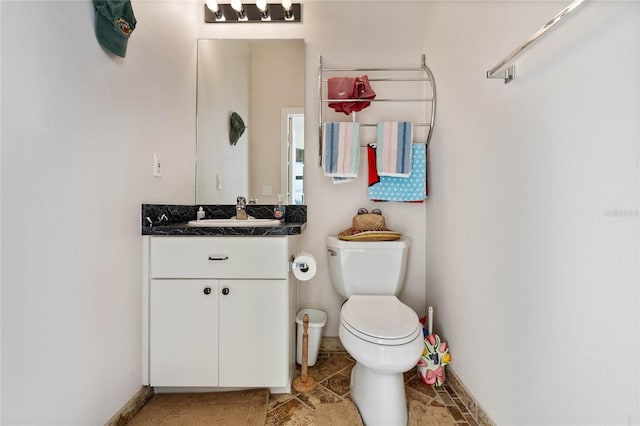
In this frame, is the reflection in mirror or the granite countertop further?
the reflection in mirror

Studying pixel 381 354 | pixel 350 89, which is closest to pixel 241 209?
pixel 350 89

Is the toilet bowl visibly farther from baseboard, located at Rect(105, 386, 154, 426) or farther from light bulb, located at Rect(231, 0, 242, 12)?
light bulb, located at Rect(231, 0, 242, 12)

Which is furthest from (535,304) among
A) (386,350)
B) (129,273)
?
(129,273)

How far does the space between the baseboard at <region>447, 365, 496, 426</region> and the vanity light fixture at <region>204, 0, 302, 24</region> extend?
2.30 meters

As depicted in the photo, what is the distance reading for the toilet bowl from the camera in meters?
1.09

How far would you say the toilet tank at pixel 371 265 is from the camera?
1.62 metres

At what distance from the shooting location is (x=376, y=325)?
1.18 m

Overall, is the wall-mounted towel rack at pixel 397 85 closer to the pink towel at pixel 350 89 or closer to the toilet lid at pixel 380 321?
the pink towel at pixel 350 89

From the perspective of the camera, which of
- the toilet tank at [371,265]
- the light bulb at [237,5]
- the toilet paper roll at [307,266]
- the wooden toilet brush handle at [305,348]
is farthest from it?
the light bulb at [237,5]

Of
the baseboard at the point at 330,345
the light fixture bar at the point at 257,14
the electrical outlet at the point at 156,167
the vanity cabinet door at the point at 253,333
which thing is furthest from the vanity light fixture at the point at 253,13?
the baseboard at the point at 330,345

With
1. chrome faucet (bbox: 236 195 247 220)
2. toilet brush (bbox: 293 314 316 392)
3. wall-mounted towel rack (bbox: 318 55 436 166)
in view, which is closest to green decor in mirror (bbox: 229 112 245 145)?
chrome faucet (bbox: 236 195 247 220)

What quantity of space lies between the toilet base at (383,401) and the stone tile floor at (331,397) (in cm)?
19

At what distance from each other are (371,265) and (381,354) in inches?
23.1

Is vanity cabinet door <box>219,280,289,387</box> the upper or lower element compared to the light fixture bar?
lower
